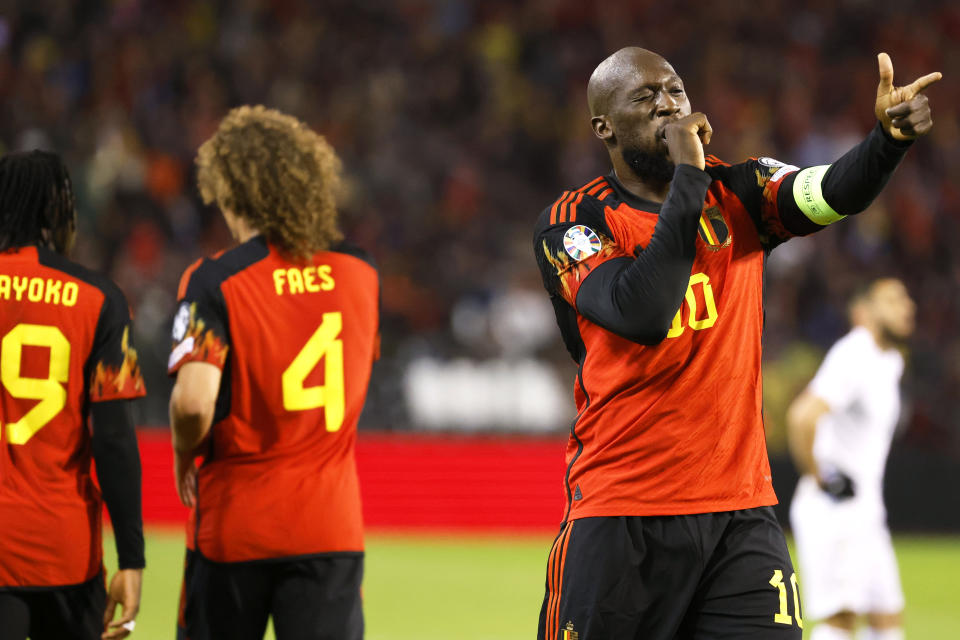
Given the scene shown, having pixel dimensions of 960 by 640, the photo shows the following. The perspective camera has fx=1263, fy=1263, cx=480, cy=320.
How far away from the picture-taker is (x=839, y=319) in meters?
14.5

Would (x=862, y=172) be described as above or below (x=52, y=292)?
above

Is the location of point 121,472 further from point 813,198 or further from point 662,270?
point 813,198

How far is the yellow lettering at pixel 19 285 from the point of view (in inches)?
146

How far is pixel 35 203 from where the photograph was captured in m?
3.83

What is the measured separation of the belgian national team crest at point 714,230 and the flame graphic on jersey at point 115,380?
66.9 inches

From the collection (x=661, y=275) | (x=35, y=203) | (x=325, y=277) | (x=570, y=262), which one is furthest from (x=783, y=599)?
(x=35, y=203)

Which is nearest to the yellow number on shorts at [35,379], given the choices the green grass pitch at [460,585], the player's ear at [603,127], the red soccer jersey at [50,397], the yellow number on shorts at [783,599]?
the red soccer jersey at [50,397]

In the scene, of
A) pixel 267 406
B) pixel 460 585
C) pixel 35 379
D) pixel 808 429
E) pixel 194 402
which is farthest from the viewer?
pixel 460 585

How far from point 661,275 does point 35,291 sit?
6.06 ft

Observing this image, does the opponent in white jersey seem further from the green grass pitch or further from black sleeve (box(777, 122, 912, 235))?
black sleeve (box(777, 122, 912, 235))

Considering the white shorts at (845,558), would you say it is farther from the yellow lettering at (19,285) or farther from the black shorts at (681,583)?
the yellow lettering at (19,285)

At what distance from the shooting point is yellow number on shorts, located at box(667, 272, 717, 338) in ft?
11.1

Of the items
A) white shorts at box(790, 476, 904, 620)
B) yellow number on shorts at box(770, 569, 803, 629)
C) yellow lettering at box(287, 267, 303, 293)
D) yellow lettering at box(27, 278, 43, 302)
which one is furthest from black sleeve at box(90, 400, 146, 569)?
white shorts at box(790, 476, 904, 620)

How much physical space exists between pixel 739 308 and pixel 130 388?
181 cm
